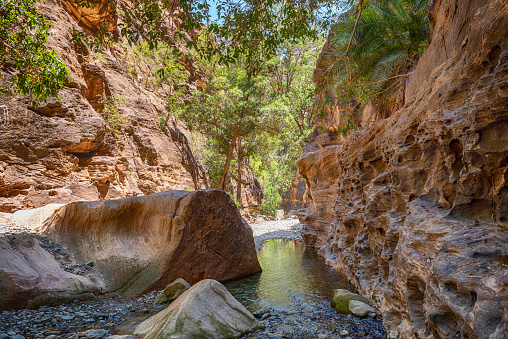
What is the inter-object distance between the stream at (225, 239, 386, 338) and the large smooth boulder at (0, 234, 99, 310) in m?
3.69

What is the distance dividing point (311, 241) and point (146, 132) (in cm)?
1328

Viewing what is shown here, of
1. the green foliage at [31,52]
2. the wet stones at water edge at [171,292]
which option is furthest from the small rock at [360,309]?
the green foliage at [31,52]

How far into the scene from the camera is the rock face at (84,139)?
12336mm

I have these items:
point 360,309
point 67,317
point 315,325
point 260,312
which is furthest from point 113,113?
point 360,309

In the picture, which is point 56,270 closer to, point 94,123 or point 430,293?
point 430,293

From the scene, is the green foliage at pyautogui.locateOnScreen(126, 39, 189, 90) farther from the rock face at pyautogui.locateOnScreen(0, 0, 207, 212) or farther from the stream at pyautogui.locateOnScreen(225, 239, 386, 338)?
the stream at pyautogui.locateOnScreen(225, 239, 386, 338)

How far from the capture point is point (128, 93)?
19188 mm

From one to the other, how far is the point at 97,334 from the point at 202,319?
1.75 metres

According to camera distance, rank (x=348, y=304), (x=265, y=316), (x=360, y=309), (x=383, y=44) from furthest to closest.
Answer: (x=383, y=44) → (x=348, y=304) → (x=265, y=316) → (x=360, y=309)

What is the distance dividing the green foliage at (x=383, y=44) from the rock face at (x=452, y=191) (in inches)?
91.1

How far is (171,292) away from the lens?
22.1ft

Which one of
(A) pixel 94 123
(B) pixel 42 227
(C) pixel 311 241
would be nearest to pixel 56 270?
(B) pixel 42 227

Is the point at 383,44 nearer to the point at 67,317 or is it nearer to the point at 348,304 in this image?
the point at 348,304

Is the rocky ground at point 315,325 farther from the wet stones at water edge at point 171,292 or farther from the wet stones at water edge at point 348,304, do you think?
the wet stones at water edge at point 171,292
